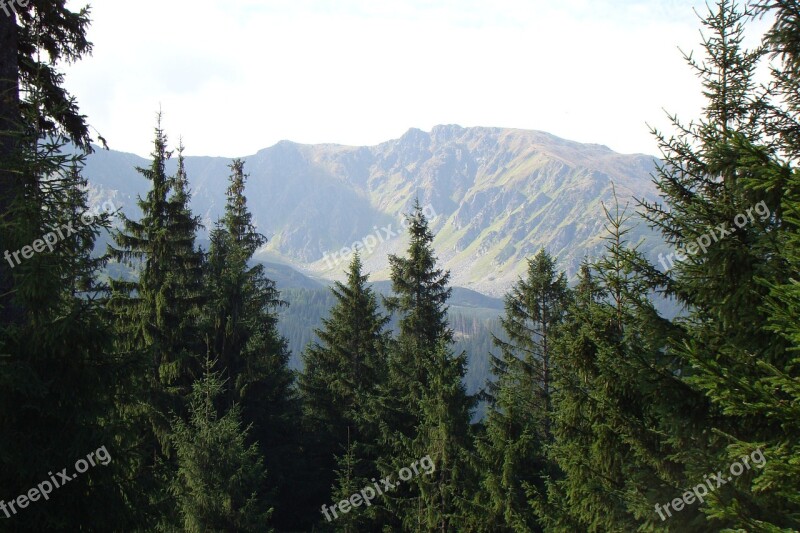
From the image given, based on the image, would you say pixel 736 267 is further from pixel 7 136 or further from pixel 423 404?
pixel 423 404

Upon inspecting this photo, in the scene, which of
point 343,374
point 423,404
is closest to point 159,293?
point 423,404

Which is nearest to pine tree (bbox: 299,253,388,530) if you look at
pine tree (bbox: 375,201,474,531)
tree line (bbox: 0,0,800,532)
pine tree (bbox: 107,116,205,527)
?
pine tree (bbox: 375,201,474,531)

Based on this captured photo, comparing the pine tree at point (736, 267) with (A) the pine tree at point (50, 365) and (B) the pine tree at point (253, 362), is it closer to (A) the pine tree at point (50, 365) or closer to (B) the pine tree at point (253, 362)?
(A) the pine tree at point (50, 365)

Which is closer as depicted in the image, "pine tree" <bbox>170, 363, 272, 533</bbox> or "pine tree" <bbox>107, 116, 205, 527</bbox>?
"pine tree" <bbox>170, 363, 272, 533</bbox>

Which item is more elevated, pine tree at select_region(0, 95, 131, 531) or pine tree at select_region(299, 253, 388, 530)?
pine tree at select_region(0, 95, 131, 531)

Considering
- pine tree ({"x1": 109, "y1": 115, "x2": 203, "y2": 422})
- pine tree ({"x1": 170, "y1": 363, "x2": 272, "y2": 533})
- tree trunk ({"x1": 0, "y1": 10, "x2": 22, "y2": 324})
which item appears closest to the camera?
tree trunk ({"x1": 0, "y1": 10, "x2": 22, "y2": 324})

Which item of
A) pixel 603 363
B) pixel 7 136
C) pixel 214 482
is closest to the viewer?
pixel 7 136

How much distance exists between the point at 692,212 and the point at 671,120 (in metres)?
2.26

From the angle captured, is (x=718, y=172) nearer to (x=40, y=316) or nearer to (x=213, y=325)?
(x=40, y=316)

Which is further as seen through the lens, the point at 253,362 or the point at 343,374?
the point at 343,374

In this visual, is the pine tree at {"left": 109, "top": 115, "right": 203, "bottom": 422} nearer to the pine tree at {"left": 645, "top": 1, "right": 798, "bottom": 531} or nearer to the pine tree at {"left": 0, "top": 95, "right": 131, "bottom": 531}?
the pine tree at {"left": 0, "top": 95, "right": 131, "bottom": 531}

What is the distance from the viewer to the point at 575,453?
950cm

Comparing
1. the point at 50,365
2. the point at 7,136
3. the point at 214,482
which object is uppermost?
the point at 7,136

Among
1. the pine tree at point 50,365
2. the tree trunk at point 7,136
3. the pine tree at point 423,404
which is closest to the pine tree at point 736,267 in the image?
the pine tree at point 50,365
